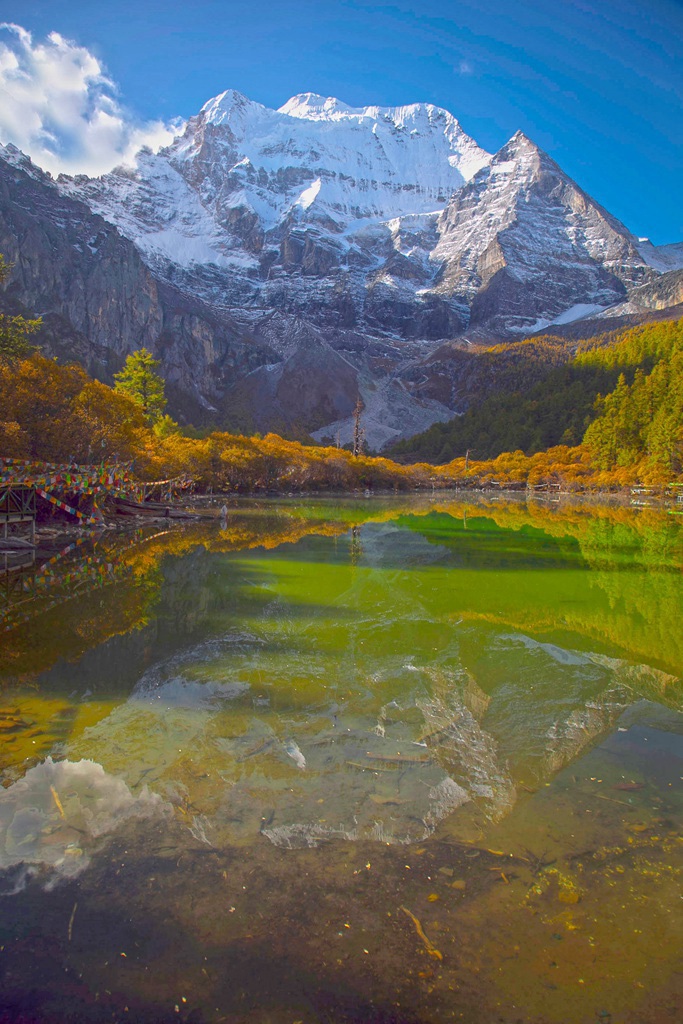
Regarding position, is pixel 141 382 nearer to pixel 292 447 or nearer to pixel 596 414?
pixel 292 447

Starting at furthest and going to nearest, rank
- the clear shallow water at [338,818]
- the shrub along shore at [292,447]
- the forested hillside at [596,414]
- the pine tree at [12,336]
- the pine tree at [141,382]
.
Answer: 1. the forested hillside at [596,414]
2. the pine tree at [141,382]
3. the pine tree at [12,336]
4. the shrub along shore at [292,447]
5. the clear shallow water at [338,818]

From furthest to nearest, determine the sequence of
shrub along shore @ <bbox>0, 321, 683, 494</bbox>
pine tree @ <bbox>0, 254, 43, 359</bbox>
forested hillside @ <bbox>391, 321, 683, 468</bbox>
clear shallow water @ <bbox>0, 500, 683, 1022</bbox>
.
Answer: forested hillside @ <bbox>391, 321, 683, 468</bbox>
pine tree @ <bbox>0, 254, 43, 359</bbox>
shrub along shore @ <bbox>0, 321, 683, 494</bbox>
clear shallow water @ <bbox>0, 500, 683, 1022</bbox>

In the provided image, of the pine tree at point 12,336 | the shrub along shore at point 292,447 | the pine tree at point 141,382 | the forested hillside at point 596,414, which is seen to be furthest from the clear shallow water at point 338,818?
the forested hillside at point 596,414

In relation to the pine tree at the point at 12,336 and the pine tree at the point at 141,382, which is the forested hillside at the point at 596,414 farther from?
the pine tree at the point at 12,336

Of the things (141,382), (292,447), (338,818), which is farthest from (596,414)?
(338,818)

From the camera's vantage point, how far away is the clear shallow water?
123 inches

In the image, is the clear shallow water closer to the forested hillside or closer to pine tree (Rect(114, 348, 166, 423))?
pine tree (Rect(114, 348, 166, 423))

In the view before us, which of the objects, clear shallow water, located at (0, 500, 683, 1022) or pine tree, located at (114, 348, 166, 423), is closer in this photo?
clear shallow water, located at (0, 500, 683, 1022)

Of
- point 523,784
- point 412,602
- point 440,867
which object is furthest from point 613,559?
point 440,867

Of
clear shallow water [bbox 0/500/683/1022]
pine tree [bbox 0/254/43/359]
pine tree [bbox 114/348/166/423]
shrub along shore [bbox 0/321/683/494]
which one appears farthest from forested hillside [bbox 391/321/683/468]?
clear shallow water [bbox 0/500/683/1022]

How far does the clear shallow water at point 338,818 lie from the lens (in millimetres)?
3135

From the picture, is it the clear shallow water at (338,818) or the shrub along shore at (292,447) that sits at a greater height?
the shrub along shore at (292,447)

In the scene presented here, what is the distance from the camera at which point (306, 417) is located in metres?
177

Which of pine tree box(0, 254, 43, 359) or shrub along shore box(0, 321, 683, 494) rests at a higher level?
pine tree box(0, 254, 43, 359)
